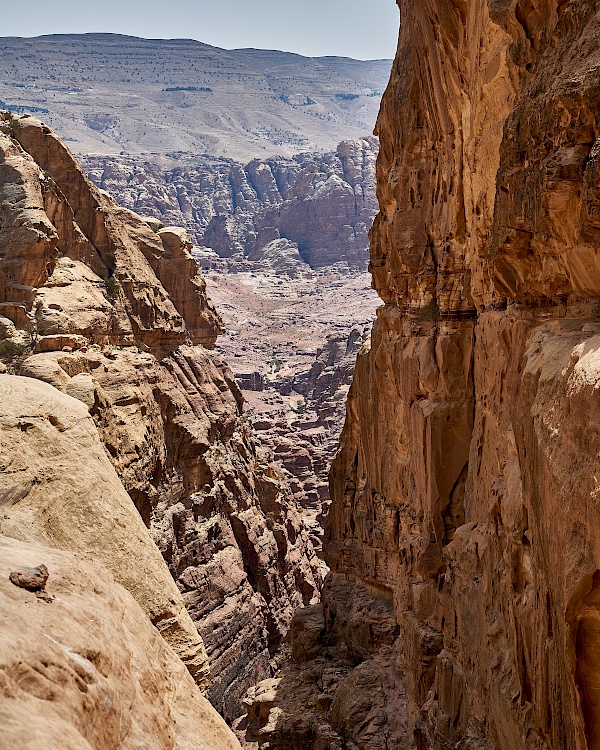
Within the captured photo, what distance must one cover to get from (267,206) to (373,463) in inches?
5898

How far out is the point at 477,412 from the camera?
1647 cm

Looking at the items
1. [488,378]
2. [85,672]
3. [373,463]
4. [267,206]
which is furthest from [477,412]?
[267,206]


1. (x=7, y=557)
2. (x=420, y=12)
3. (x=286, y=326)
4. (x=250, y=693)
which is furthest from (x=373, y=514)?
(x=286, y=326)

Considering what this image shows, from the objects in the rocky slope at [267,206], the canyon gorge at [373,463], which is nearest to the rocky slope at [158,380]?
the canyon gorge at [373,463]

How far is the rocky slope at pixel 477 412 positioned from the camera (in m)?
8.28

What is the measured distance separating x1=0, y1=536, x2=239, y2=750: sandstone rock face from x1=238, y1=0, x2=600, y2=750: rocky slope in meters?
3.54

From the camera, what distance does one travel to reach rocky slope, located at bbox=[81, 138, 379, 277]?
154m

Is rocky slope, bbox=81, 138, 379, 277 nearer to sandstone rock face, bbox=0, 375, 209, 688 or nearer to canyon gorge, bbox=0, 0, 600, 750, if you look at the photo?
canyon gorge, bbox=0, 0, 600, 750

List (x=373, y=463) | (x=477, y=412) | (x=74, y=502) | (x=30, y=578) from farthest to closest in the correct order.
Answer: (x=373, y=463) → (x=477, y=412) → (x=74, y=502) → (x=30, y=578)

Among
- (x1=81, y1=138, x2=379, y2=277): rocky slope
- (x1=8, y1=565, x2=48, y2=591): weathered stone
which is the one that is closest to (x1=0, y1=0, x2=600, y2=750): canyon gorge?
(x1=8, y1=565, x2=48, y2=591): weathered stone

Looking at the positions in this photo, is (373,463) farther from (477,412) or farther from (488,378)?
(488,378)

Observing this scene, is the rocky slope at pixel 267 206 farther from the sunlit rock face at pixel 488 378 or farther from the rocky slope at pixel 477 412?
the sunlit rock face at pixel 488 378

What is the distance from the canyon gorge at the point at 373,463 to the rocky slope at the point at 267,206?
106544mm

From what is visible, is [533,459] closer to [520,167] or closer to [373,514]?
[520,167]
